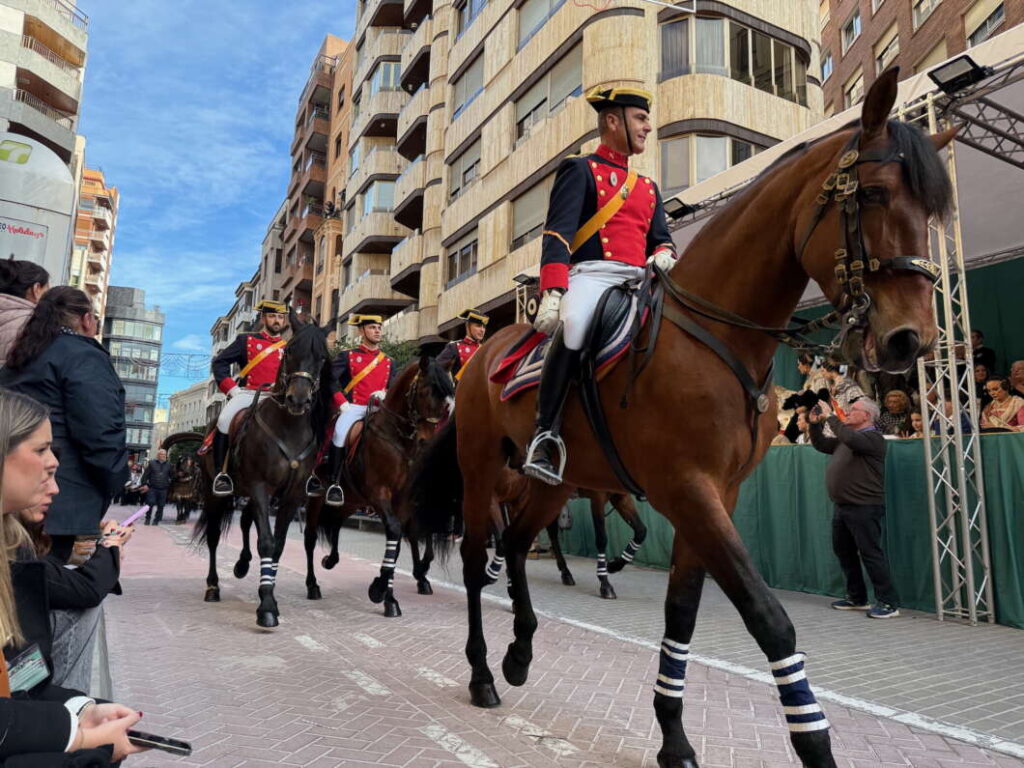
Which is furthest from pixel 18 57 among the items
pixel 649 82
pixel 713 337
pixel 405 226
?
pixel 713 337

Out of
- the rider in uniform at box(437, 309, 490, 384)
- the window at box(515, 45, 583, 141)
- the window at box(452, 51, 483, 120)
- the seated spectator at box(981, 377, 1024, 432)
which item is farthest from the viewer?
the window at box(452, 51, 483, 120)

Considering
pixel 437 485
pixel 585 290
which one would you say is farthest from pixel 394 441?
pixel 585 290

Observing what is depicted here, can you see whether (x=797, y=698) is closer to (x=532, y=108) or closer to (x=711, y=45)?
(x=711, y=45)

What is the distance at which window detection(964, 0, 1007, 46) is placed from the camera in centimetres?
1851

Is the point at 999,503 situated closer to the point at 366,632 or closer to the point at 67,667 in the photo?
the point at 366,632

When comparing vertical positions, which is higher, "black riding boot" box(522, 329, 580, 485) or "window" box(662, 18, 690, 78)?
"window" box(662, 18, 690, 78)

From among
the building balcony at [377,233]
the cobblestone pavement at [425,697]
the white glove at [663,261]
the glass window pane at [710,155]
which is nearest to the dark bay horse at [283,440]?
the cobblestone pavement at [425,697]

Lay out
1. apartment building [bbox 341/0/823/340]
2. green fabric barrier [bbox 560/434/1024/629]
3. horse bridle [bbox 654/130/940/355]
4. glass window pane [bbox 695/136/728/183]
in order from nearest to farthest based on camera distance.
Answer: horse bridle [bbox 654/130/940/355] → green fabric barrier [bbox 560/434/1024/629] → glass window pane [bbox 695/136/728/183] → apartment building [bbox 341/0/823/340]

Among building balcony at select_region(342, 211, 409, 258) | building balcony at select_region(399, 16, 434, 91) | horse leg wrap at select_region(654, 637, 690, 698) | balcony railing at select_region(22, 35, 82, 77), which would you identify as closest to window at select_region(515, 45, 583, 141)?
building balcony at select_region(399, 16, 434, 91)

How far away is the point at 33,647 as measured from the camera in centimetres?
208

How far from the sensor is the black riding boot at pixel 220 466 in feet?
26.9

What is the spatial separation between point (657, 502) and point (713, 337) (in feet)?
2.53

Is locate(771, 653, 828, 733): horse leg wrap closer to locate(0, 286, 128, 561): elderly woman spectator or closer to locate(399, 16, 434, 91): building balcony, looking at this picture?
locate(0, 286, 128, 561): elderly woman spectator

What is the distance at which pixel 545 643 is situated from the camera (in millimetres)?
6371
